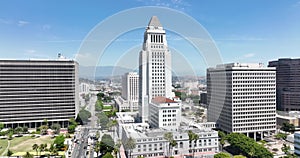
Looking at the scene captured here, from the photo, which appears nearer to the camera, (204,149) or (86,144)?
(204,149)

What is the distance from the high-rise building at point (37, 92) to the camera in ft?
48.5

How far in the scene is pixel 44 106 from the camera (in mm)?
15336

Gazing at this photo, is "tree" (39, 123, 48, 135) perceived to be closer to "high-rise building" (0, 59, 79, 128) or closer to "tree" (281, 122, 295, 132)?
"high-rise building" (0, 59, 79, 128)

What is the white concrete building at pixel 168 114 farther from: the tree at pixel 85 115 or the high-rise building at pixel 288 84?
the high-rise building at pixel 288 84

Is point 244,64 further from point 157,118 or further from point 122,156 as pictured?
point 122,156

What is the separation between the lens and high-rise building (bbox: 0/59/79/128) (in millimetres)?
14797

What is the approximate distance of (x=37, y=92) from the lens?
49.9 feet

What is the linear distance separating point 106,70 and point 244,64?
8790 mm

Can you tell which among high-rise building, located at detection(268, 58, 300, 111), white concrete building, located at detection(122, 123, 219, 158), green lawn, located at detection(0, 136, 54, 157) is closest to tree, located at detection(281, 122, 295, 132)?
high-rise building, located at detection(268, 58, 300, 111)

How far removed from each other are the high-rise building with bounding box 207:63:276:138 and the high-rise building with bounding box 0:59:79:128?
9.57 m

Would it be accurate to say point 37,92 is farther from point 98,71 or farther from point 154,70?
point 98,71

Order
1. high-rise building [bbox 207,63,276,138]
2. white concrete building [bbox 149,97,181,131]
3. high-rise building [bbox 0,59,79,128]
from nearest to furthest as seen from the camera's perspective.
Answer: white concrete building [bbox 149,97,181,131] < high-rise building [bbox 207,63,276,138] < high-rise building [bbox 0,59,79,128]

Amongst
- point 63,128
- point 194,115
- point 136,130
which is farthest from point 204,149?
point 63,128

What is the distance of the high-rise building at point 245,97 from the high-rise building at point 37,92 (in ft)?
31.4
